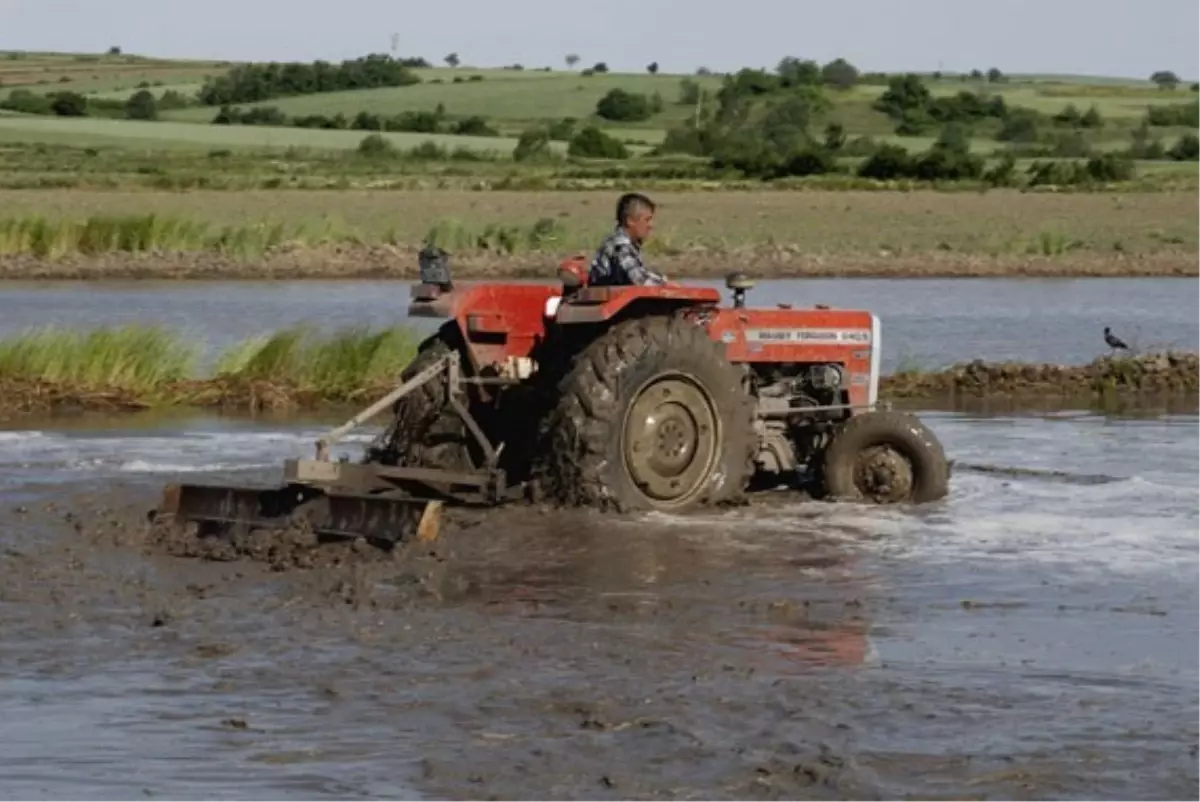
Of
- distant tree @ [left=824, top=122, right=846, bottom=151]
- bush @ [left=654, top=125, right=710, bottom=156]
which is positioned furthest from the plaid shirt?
bush @ [left=654, top=125, right=710, bottom=156]

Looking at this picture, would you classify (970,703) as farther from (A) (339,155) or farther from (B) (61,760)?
(A) (339,155)

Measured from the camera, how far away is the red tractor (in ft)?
40.4

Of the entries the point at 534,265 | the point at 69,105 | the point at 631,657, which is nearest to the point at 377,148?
the point at 69,105

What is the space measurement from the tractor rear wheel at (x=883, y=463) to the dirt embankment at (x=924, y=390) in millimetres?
5789

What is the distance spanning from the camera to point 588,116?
10600 centimetres

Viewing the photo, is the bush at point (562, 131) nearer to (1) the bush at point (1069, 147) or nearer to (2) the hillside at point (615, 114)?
(2) the hillside at point (615, 114)

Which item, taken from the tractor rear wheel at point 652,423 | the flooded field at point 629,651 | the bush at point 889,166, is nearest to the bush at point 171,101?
the bush at point 889,166

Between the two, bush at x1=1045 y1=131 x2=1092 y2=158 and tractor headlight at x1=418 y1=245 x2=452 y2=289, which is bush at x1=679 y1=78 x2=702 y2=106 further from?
tractor headlight at x1=418 y1=245 x2=452 y2=289

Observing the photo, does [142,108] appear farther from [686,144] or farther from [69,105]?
[686,144]

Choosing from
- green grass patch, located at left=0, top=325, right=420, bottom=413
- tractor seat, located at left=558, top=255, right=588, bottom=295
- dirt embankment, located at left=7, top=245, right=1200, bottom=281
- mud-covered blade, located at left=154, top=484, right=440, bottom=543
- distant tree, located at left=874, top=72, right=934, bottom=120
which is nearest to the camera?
mud-covered blade, located at left=154, top=484, right=440, bottom=543

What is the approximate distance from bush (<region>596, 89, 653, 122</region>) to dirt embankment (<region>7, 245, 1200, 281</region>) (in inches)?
2627

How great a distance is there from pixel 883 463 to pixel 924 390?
6465mm

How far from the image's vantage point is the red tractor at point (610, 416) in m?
12.3

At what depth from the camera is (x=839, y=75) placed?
404 feet
